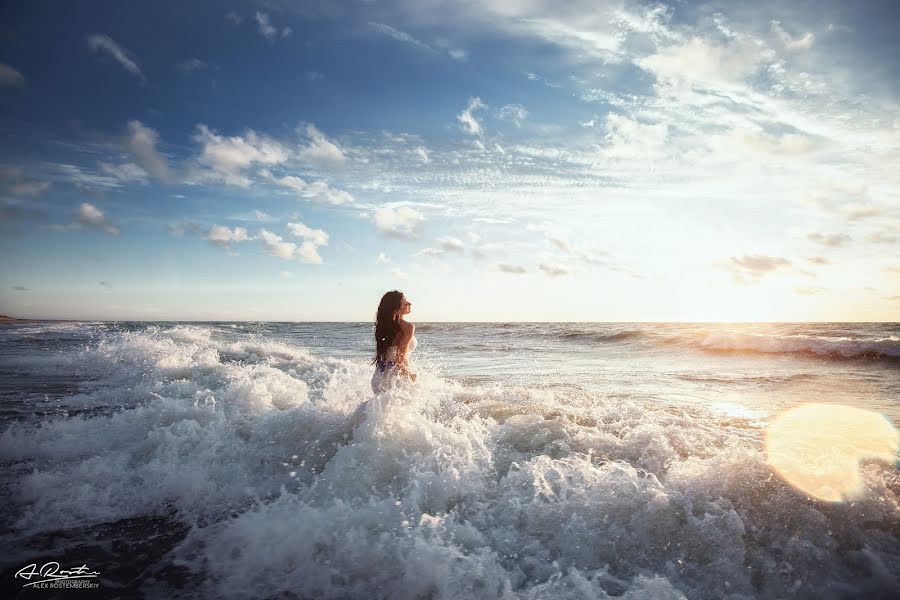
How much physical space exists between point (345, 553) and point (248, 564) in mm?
821

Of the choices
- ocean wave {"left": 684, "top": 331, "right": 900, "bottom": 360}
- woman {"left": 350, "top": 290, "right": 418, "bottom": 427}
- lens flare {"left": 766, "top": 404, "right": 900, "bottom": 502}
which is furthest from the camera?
ocean wave {"left": 684, "top": 331, "right": 900, "bottom": 360}

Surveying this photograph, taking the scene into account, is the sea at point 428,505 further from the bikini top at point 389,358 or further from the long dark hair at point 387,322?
the long dark hair at point 387,322

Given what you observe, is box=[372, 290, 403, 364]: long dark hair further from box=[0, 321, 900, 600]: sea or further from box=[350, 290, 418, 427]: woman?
box=[0, 321, 900, 600]: sea

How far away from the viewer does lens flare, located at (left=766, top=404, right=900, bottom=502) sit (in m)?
4.46

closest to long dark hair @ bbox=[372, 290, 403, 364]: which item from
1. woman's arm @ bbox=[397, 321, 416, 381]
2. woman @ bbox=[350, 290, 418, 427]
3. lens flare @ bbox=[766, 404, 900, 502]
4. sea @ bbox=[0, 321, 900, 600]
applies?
woman @ bbox=[350, 290, 418, 427]

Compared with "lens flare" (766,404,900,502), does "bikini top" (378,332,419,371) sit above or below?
above

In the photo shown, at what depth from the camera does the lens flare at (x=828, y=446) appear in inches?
175

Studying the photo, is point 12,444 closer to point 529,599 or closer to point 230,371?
point 230,371

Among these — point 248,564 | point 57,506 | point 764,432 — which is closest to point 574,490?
point 248,564

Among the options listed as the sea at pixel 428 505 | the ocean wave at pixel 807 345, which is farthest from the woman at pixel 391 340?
the ocean wave at pixel 807 345

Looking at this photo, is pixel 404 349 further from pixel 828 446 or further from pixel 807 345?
pixel 807 345

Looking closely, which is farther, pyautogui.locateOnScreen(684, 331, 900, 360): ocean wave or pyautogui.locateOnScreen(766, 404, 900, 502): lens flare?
pyautogui.locateOnScreen(684, 331, 900, 360): ocean wave

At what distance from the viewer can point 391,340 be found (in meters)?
6.97

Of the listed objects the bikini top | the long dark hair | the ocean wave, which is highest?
the long dark hair
